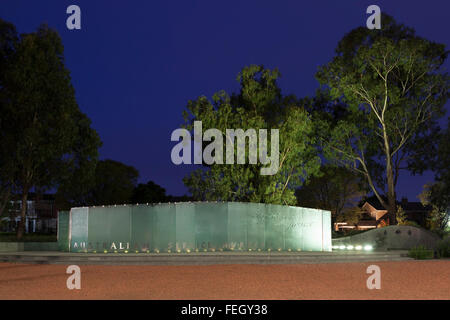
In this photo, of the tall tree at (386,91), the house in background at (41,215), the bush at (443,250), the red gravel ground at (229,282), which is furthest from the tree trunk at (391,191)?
the house in background at (41,215)

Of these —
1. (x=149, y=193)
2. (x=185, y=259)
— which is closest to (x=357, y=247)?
(x=185, y=259)

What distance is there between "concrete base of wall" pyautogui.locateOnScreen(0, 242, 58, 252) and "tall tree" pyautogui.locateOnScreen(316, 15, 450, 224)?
67.2 ft

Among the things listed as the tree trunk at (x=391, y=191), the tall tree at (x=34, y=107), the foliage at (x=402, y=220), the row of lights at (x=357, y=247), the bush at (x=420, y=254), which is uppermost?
the tall tree at (x=34, y=107)

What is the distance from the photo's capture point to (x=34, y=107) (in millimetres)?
37094

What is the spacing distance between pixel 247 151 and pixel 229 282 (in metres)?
18.9

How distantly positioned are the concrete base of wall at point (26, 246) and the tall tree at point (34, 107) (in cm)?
474

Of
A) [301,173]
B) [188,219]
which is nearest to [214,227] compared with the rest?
[188,219]

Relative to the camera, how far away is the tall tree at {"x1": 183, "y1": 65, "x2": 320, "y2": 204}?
33.9 metres

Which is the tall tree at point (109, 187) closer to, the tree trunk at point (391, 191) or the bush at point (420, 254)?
the tree trunk at point (391, 191)

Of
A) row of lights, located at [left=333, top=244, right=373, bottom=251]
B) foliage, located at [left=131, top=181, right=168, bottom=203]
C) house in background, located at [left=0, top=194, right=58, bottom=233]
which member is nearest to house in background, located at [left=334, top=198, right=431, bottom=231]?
foliage, located at [left=131, top=181, right=168, bottom=203]

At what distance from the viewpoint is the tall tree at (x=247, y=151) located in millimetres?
33938

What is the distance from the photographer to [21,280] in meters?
16.1

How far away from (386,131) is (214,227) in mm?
18249
